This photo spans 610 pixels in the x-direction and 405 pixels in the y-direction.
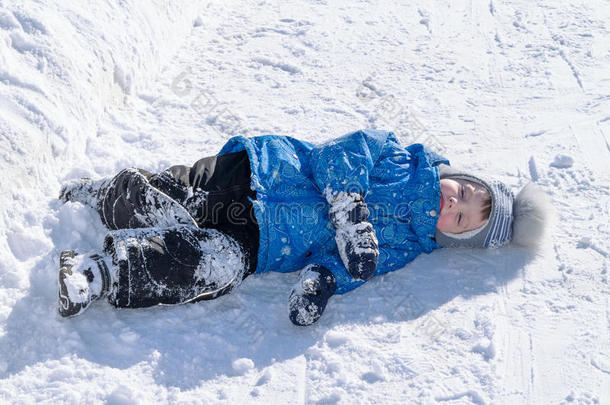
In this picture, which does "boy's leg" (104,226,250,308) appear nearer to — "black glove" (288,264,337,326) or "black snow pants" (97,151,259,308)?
"black snow pants" (97,151,259,308)

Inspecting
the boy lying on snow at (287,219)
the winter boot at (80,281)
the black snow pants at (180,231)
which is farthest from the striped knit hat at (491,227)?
the winter boot at (80,281)

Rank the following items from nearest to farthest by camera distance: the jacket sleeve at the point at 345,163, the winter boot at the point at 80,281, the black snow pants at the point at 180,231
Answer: the winter boot at the point at 80,281, the black snow pants at the point at 180,231, the jacket sleeve at the point at 345,163

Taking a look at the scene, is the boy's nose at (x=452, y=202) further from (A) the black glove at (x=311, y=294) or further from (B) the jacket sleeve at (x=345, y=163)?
(A) the black glove at (x=311, y=294)

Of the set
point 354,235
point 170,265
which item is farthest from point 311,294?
point 170,265

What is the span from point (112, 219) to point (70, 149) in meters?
0.46

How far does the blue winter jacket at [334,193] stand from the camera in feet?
7.04

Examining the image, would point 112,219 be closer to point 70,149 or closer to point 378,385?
point 70,149

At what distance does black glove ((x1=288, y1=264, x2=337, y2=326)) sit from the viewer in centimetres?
197

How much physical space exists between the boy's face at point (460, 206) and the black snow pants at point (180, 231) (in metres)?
0.75

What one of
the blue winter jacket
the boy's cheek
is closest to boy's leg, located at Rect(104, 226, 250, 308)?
the blue winter jacket

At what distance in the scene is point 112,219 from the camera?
2145 millimetres

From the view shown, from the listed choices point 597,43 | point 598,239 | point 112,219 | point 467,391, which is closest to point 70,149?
point 112,219

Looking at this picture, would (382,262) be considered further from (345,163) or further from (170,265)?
(170,265)

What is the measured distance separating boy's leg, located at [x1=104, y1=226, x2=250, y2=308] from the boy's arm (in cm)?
37
